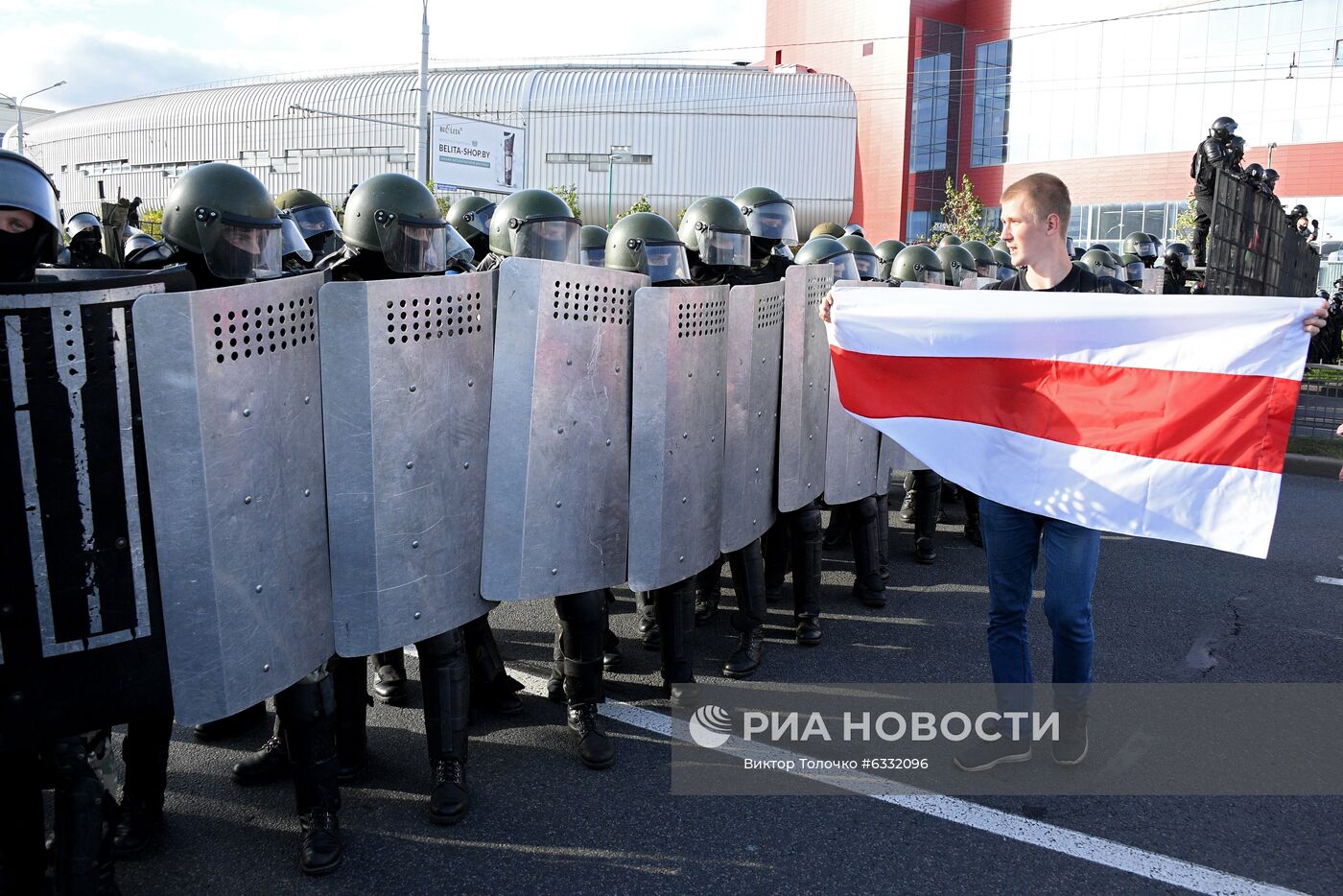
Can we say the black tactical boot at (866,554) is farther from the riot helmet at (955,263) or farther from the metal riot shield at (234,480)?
the metal riot shield at (234,480)

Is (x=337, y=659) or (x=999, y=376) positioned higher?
(x=999, y=376)

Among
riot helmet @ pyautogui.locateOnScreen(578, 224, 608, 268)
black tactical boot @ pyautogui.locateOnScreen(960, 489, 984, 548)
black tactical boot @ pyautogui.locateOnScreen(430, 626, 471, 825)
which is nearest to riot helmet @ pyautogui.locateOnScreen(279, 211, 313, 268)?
riot helmet @ pyautogui.locateOnScreen(578, 224, 608, 268)

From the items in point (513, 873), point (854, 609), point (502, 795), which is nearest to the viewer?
point (513, 873)

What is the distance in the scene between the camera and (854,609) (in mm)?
5367

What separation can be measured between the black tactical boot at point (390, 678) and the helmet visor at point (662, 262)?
6.15ft

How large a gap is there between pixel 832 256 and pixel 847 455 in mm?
1090

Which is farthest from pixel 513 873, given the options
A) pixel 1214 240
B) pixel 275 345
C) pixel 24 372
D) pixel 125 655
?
pixel 1214 240

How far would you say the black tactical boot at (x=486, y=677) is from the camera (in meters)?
3.97

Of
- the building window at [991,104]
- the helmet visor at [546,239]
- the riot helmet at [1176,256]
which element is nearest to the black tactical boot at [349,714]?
the helmet visor at [546,239]

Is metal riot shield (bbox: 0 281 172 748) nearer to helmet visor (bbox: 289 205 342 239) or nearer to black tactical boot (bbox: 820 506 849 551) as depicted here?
helmet visor (bbox: 289 205 342 239)

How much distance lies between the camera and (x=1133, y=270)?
11.9 m

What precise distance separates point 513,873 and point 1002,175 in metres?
42.8

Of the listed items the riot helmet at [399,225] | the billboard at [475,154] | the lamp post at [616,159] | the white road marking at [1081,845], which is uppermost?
the lamp post at [616,159]

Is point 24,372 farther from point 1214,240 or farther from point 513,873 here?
point 1214,240
